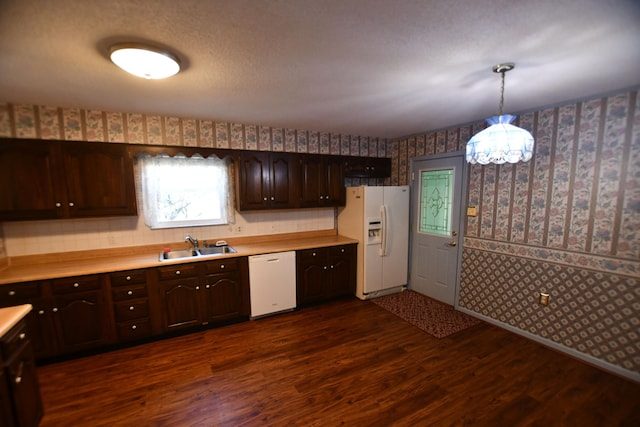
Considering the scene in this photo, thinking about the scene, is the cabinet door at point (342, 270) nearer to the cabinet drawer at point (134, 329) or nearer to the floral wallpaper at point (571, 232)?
the floral wallpaper at point (571, 232)

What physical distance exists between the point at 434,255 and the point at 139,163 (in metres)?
3.90

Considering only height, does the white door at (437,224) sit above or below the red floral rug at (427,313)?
above

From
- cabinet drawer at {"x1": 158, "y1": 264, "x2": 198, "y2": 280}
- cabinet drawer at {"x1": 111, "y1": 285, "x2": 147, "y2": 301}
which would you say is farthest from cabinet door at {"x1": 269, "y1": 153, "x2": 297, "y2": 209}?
cabinet drawer at {"x1": 111, "y1": 285, "x2": 147, "y2": 301}

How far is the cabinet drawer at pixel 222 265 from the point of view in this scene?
2951 millimetres

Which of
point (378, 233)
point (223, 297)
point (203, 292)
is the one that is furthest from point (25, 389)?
point (378, 233)

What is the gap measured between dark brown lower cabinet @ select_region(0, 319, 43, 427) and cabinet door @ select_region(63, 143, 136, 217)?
1333mm

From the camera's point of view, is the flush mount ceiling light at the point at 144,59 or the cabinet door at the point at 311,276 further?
the cabinet door at the point at 311,276

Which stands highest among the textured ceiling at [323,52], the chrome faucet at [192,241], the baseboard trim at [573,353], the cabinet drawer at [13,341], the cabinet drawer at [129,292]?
the textured ceiling at [323,52]

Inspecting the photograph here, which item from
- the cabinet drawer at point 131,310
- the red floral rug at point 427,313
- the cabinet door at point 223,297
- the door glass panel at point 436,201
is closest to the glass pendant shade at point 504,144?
the door glass panel at point 436,201

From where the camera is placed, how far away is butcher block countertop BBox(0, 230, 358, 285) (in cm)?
241

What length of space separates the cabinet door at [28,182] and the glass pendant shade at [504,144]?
12.2 ft

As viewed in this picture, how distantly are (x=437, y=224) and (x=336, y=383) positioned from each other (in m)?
2.50

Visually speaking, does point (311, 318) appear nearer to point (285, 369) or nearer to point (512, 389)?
point (285, 369)

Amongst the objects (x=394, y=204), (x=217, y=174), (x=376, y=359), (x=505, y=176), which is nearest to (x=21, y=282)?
(x=217, y=174)
